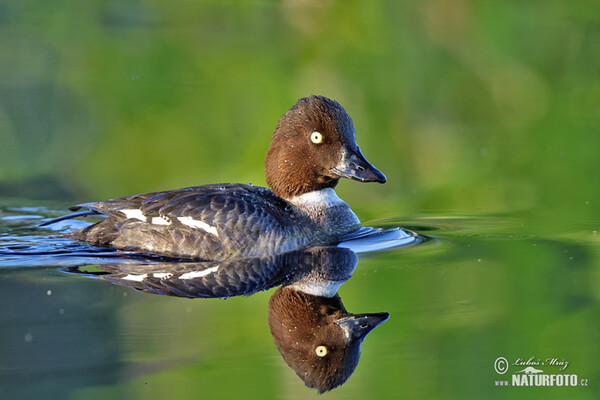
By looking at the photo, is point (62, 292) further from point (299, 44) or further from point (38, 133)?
point (299, 44)

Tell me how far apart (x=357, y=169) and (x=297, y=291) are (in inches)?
73.1

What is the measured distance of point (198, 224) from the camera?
23.6 ft

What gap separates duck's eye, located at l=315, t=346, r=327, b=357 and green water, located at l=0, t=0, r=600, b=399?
10.1 inches

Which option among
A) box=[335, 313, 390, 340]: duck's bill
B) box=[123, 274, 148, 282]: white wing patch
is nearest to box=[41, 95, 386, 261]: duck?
box=[123, 274, 148, 282]: white wing patch

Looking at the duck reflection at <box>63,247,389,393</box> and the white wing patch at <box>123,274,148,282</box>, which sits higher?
the white wing patch at <box>123,274,148,282</box>

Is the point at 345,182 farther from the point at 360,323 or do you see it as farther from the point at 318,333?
the point at 318,333

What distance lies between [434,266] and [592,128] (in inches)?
203

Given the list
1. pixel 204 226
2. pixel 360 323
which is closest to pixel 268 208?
pixel 204 226

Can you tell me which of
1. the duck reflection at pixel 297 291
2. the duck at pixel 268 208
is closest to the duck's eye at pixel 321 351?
the duck reflection at pixel 297 291

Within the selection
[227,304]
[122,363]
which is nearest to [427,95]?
[227,304]

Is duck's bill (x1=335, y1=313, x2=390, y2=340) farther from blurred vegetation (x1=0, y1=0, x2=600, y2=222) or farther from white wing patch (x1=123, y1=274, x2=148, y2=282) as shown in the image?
blurred vegetation (x1=0, y1=0, x2=600, y2=222)

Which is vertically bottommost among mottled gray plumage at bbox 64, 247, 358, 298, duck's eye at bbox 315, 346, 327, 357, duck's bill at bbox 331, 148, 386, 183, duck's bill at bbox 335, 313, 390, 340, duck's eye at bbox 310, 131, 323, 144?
duck's eye at bbox 315, 346, 327, 357

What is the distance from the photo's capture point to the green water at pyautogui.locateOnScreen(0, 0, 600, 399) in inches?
199

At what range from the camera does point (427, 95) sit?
40.6ft
